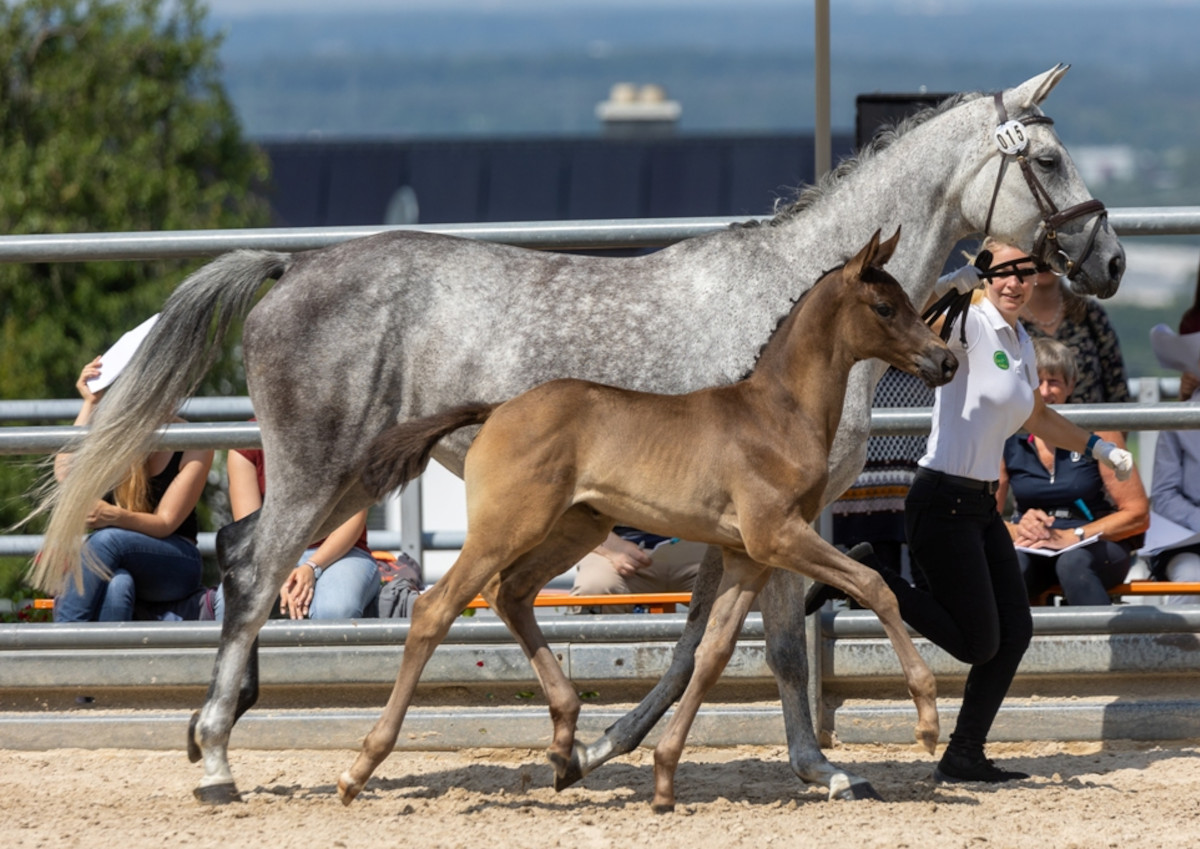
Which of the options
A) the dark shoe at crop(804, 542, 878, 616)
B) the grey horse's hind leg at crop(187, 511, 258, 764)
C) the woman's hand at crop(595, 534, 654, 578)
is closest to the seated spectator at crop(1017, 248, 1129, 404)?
the dark shoe at crop(804, 542, 878, 616)

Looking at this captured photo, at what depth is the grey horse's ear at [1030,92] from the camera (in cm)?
506

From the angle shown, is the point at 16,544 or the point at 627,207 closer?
the point at 16,544

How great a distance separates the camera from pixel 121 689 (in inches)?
229

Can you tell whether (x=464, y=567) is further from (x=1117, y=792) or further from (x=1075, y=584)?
(x=1075, y=584)

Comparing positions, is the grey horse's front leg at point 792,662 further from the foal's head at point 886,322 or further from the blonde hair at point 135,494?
the blonde hair at point 135,494

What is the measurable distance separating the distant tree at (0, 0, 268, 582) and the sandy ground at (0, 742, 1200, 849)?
49.8ft

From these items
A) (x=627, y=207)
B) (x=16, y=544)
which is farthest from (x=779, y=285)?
(x=627, y=207)

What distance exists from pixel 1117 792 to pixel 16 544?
15.4 feet

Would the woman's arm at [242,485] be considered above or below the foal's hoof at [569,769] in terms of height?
above

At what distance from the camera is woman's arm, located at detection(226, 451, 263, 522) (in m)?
5.98

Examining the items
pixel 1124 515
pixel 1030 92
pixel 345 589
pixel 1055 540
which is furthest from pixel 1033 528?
pixel 345 589

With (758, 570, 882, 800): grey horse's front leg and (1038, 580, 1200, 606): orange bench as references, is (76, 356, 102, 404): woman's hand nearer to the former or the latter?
(758, 570, 882, 800): grey horse's front leg

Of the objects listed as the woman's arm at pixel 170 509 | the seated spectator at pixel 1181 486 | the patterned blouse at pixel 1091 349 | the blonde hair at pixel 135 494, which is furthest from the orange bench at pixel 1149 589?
the blonde hair at pixel 135 494

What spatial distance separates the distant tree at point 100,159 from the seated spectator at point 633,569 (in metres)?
15.0
